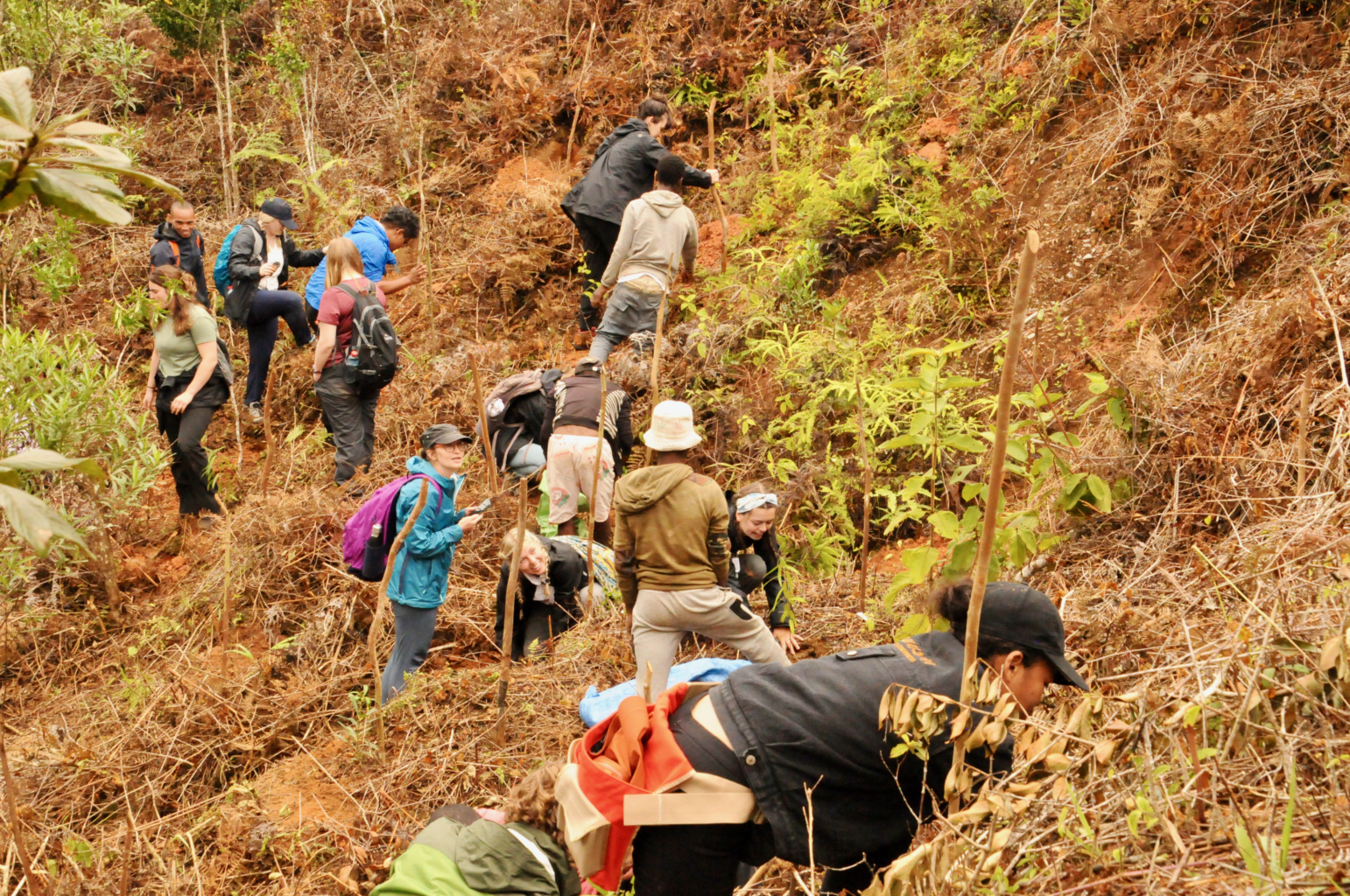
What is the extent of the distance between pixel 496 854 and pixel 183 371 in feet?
16.9

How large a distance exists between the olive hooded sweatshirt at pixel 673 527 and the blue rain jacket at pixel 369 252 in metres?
4.13

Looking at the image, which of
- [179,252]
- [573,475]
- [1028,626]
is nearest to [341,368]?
[573,475]

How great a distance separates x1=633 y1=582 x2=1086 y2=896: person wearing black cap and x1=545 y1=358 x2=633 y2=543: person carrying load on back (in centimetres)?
345

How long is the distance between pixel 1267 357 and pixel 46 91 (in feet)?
40.1

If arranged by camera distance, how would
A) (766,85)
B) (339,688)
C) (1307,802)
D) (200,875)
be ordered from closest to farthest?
(1307,802), (200,875), (339,688), (766,85)

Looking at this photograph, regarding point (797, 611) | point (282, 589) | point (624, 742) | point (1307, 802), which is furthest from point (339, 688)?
point (1307, 802)

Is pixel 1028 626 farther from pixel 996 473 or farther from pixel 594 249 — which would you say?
pixel 594 249

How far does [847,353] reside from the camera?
21.5ft

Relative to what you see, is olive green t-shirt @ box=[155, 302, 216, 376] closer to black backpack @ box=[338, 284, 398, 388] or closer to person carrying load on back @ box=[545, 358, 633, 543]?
black backpack @ box=[338, 284, 398, 388]

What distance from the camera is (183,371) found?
7016mm

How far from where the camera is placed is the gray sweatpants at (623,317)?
7426mm

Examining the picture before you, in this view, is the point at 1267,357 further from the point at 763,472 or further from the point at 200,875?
the point at 200,875

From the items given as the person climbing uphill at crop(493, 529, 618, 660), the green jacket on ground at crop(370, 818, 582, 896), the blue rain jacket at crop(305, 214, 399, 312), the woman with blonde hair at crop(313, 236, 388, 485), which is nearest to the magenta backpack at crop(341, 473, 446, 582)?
the person climbing uphill at crop(493, 529, 618, 660)

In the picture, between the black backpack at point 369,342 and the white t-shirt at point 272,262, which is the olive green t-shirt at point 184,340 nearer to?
the black backpack at point 369,342
